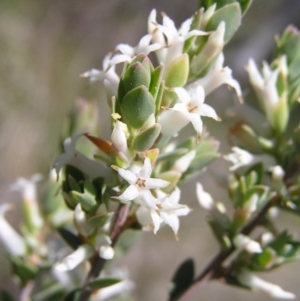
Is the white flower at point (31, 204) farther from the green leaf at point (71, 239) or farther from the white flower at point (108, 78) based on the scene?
the white flower at point (108, 78)

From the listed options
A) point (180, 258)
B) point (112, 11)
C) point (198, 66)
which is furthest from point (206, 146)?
point (180, 258)

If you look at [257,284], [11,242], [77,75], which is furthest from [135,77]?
[77,75]

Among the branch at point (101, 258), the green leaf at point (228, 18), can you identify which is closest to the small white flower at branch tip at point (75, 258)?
the branch at point (101, 258)

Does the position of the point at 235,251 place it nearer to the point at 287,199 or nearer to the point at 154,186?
the point at 287,199

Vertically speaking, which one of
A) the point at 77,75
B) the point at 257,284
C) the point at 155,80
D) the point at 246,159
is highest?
the point at 77,75

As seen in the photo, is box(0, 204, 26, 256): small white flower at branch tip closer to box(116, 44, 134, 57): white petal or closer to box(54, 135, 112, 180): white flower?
box(54, 135, 112, 180): white flower

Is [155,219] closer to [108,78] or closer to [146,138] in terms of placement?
[146,138]

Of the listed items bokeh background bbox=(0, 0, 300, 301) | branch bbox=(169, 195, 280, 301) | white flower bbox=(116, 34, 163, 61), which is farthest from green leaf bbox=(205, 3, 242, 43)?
bokeh background bbox=(0, 0, 300, 301)
